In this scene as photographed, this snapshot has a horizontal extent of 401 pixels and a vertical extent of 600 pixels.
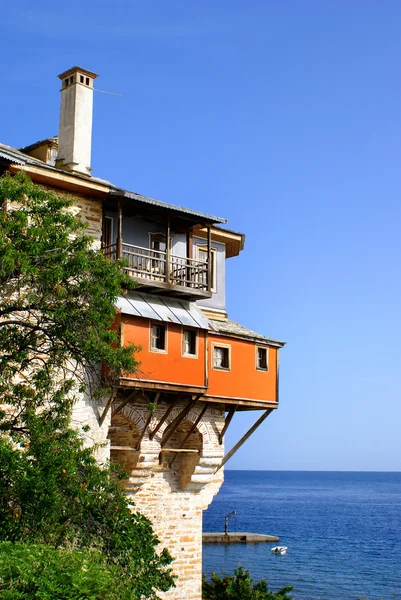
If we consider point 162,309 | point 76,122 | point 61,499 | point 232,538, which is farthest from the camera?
point 232,538

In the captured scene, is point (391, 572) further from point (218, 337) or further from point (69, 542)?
point (69, 542)

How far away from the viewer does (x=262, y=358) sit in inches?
1065

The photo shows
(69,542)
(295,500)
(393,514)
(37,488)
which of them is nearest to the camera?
(37,488)

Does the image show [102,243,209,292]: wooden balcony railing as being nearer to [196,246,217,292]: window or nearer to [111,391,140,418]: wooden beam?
[196,246,217,292]: window

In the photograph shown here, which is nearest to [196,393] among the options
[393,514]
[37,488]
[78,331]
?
[78,331]

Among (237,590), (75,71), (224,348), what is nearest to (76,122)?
(75,71)

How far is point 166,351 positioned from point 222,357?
285 centimetres

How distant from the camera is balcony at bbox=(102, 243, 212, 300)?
22.9 m

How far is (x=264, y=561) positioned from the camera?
196 feet

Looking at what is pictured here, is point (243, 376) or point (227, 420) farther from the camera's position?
point (227, 420)

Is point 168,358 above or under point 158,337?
under

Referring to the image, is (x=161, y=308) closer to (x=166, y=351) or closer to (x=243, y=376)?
(x=166, y=351)

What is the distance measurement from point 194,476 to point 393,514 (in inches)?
3526

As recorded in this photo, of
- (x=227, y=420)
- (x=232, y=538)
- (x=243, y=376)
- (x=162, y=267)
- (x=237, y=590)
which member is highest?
(x=162, y=267)
